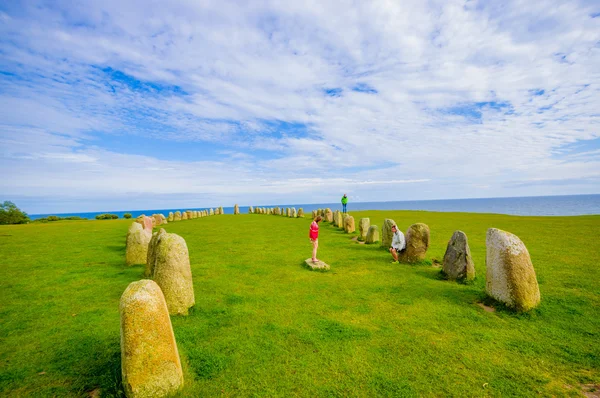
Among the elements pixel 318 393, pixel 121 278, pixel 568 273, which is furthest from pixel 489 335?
pixel 121 278

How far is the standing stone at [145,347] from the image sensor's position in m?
4.44

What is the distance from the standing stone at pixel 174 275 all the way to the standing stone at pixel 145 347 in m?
3.05

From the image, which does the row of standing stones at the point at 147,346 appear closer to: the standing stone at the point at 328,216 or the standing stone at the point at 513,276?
the standing stone at the point at 513,276

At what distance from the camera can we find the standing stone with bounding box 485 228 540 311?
24.6 ft

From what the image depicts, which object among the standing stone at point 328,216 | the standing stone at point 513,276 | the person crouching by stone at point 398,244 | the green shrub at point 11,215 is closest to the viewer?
the standing stone at point 513,276

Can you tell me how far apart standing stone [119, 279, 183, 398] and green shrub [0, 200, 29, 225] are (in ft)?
154

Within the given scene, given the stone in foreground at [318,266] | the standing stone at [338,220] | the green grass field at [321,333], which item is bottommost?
the green grass field at [321,333]

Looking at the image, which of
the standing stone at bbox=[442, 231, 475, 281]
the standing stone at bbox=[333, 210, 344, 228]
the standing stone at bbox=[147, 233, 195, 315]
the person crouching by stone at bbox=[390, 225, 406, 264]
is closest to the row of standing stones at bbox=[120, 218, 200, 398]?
the standing stone at bbox=[147, 233, 195, 315]

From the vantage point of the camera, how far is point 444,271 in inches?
422

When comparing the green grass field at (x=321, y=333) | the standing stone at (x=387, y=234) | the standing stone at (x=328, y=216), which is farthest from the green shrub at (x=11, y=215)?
the standing stone at (x=387, y=234)

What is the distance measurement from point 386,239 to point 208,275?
30.2 ft

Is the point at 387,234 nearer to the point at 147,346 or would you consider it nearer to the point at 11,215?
the point at 147,346

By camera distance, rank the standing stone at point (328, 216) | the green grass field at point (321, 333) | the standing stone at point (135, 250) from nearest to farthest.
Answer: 1. the green grass field at point (321, 333)
2. the standing stone at point (135, 250)
3. the standing stone at point (328, 216)

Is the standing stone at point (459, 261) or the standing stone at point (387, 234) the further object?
the standing stone at point (387, 234)
